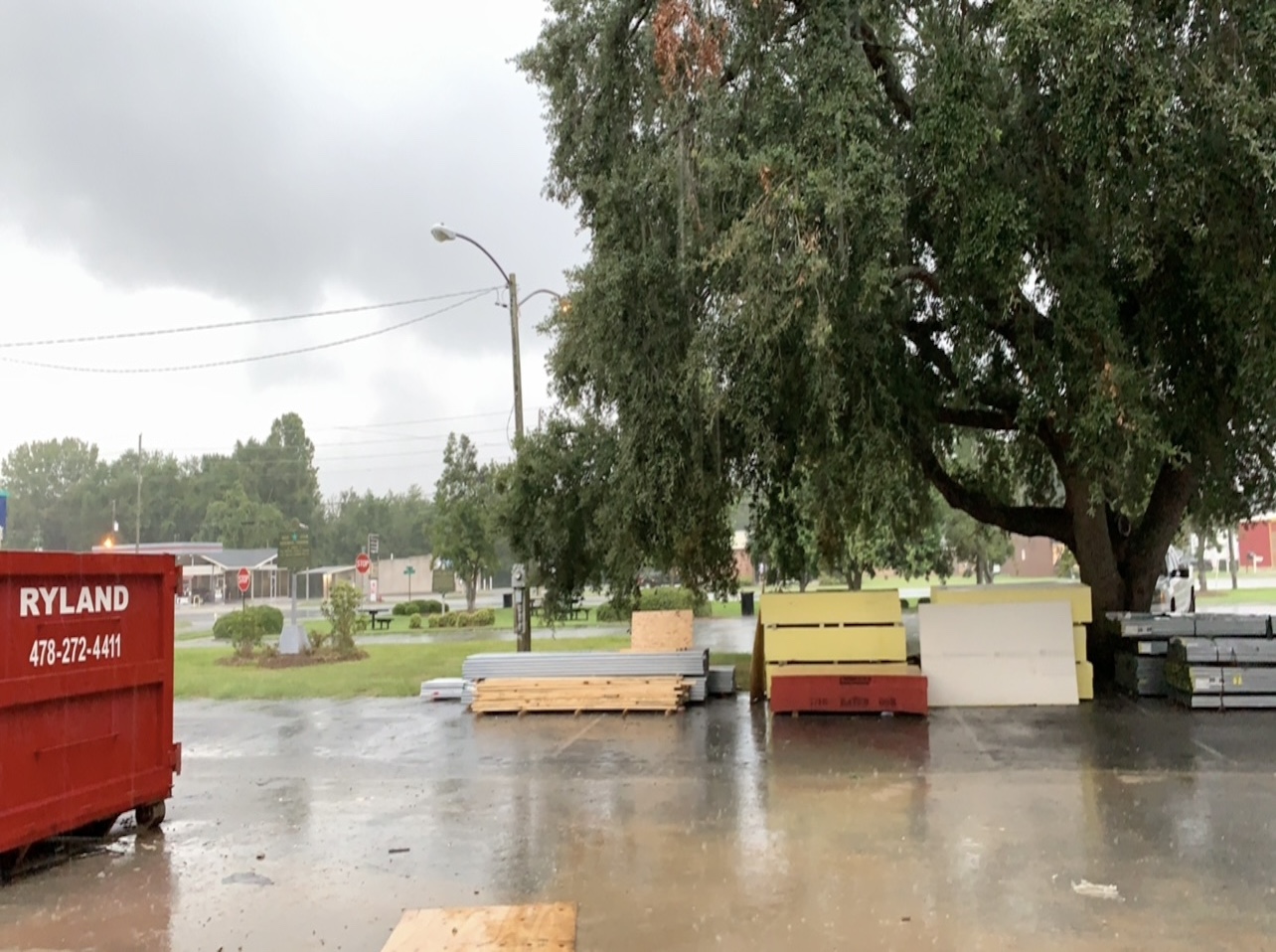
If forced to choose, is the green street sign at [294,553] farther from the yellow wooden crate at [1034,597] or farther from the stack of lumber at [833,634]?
the yellow wooden crate at [1034,597]

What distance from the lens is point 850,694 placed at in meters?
12.4

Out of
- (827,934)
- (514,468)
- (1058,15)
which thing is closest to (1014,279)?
(1058,15)

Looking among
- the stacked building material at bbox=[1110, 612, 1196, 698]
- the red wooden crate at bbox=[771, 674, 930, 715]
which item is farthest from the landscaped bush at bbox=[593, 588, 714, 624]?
the red wooden crate at bbox=[771, 674, 930, 715]

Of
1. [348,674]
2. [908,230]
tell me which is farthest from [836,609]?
[348,674]

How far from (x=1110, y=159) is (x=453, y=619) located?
85.5 ft

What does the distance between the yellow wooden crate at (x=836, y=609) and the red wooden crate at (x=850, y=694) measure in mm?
1039

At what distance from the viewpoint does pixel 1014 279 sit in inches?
418

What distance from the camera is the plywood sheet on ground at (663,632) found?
1506 cm

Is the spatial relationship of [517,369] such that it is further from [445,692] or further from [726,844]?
[726,844]

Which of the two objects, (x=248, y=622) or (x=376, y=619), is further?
(x=376, y=619)

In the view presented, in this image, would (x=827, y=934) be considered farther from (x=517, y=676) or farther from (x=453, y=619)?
(x=453, y=619)

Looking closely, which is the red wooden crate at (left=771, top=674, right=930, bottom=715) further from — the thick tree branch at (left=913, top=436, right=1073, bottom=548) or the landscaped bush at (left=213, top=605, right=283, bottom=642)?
the landscaped bush at (left=213, top=605, right=283, bottom=642)

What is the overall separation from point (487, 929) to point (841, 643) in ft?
29.6

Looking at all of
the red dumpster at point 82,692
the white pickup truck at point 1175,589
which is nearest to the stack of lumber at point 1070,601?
the red dumpster at point 82,692
